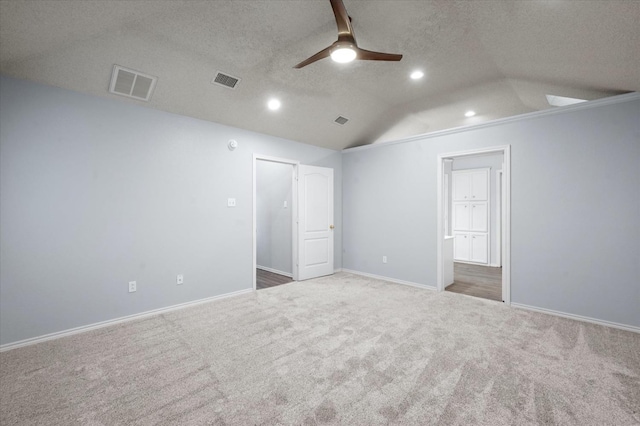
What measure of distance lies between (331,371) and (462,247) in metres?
5.78

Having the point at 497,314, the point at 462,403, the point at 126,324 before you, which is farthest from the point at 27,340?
the point at 497,314

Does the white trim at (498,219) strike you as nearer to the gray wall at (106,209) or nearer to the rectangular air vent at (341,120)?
the rectangular air vent at (341,120)

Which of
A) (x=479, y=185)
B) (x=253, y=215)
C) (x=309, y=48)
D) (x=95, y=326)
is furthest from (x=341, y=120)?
(x=95, y=326)

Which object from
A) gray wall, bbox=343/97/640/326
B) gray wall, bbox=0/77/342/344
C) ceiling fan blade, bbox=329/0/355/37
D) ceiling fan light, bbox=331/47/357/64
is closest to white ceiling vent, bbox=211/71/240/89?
gray wall, bbox=0/77/342/344

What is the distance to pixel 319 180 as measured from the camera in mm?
Answer: 5406

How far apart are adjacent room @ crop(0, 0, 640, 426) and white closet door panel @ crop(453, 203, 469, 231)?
8.58 ft

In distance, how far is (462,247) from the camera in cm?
692

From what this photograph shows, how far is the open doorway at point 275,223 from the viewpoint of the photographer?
5.34 metres

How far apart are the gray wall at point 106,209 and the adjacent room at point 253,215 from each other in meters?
0.02

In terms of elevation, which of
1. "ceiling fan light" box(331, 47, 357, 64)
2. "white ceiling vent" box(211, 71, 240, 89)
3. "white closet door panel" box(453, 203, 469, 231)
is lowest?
"white closet door panel" box(453, 203, 469, 231)

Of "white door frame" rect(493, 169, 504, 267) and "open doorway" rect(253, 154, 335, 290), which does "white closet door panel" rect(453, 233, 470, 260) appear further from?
"open doorway" rect(253, 154, 335, 290)

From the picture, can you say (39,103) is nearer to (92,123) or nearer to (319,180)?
(92,123)

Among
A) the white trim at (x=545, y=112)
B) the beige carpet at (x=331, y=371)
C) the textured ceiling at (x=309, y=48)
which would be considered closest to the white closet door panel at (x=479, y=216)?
the textured ceiling at (x=309, y=48)

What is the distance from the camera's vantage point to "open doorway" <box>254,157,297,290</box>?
17.5 feet
